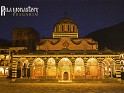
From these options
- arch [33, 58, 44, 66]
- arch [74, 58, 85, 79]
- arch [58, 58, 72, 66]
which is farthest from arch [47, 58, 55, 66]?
arch [74, 58, 85, 79]

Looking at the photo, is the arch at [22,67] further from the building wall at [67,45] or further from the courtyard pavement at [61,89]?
the courtyard pavement at [61,89]

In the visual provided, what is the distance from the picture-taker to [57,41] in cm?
4647

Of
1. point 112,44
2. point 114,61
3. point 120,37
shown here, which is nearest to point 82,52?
point 114,61

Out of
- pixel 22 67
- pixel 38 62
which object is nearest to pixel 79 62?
pixel 38 62

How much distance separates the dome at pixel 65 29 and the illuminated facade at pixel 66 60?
188cm

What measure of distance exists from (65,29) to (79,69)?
9.48 metres

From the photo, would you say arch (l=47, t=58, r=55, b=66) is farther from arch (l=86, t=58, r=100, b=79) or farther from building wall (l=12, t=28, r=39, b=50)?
building wall (l=12, t=28, r=39, b=50)

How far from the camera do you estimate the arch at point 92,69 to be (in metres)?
43.0

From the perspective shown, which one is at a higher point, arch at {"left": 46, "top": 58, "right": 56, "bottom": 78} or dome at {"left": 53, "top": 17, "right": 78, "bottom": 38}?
dome at {"left": 53, "top": 17, "right": 78, "bottom": 38}

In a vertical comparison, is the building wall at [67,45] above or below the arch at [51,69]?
above

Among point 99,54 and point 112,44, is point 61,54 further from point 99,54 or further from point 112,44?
point 112,44

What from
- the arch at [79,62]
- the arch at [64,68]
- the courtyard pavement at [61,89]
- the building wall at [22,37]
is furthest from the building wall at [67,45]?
the building wall at [22,37]

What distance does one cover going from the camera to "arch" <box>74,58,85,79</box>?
4312cm

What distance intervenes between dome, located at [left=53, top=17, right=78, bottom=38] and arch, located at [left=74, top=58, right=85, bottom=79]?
7.49m
